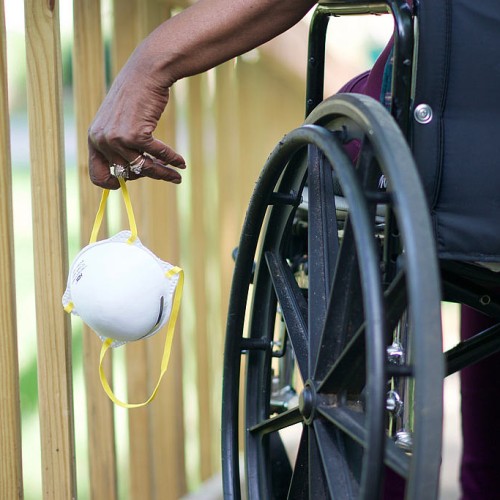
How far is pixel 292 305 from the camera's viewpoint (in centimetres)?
141

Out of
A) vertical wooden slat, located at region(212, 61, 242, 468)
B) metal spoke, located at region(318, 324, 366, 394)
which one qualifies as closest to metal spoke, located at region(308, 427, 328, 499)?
metal spoke, located at region(318, 324, 366, 394)

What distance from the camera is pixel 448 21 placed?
3.81 ft

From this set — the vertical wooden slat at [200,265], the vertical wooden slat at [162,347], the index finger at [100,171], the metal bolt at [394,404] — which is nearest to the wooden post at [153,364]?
the vertical wooden slat at [162,347]

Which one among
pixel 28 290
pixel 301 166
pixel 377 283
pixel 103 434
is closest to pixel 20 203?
pixel 28 290

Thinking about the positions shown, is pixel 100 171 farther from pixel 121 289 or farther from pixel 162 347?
pixel 162 347

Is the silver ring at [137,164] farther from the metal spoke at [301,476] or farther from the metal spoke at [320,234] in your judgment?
the metal spoke at [301,476]

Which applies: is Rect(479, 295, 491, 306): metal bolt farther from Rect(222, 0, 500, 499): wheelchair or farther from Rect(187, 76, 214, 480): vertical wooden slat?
Rect(187, 76, 214, 480): vertical wooden slat

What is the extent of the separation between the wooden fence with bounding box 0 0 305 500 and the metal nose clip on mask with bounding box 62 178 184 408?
190 millimetres

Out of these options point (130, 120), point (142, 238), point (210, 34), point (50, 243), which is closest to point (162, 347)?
point (142, 238)

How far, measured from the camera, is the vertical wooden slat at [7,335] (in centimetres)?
155

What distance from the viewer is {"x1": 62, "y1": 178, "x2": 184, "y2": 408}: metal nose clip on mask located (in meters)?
1.39

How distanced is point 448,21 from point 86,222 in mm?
977

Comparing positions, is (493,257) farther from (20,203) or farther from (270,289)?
(20,203)

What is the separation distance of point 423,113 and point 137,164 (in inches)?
18.8
